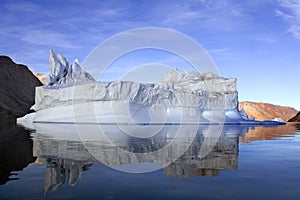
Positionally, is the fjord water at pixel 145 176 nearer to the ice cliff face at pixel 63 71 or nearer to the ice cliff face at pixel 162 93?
the ice cliff face at pixel 162 93

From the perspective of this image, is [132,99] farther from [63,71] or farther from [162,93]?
[63,71]

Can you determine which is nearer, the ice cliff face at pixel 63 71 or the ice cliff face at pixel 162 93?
the ice cliff face at pixel 162 93

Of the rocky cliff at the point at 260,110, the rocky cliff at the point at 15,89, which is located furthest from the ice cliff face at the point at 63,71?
the rocky cliff at the point at 260,110

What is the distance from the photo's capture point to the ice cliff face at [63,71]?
3472 cm

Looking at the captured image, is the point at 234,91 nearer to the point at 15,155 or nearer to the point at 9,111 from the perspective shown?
the point at 15,155

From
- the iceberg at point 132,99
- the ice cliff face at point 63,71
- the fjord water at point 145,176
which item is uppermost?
the ice cliff face at point 63,71

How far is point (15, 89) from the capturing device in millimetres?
98500

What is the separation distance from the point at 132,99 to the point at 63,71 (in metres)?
10.9

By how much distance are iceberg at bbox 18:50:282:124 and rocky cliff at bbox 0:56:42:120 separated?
5196cm

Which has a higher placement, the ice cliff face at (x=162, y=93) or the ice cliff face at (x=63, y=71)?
the ice cliff face at (x=63, y=71)

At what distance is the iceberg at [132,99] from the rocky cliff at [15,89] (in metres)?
52.0

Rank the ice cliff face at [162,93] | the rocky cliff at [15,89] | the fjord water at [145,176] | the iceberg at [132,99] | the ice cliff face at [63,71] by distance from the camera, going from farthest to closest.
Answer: the rocky cliff at [15,89] → the ice cliff face at [63,71] → the ice cliff face at [162,93] → the iceberg at [132,99] → the fjord water at [145,176]

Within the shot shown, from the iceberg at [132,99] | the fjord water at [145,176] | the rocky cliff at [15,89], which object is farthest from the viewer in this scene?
the rocky cliff at [15,89]

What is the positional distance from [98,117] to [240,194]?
25.5 meters
